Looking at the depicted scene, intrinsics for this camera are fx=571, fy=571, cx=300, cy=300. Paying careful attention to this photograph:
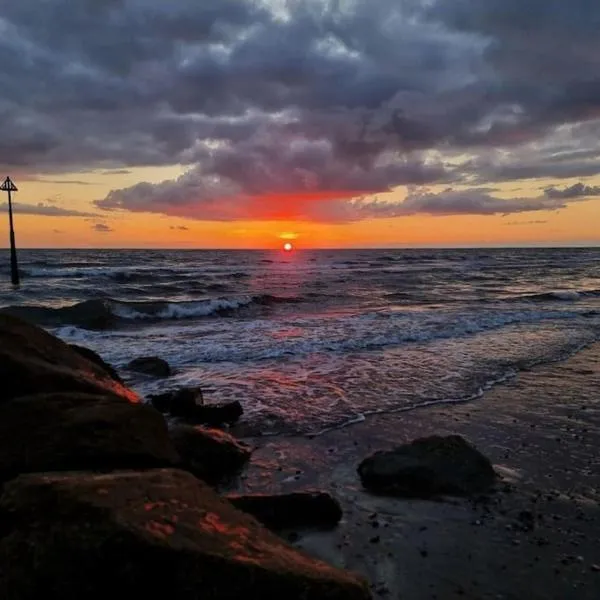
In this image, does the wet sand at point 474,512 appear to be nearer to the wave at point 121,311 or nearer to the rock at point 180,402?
the rock at point 180,402

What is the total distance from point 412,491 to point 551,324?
1633 centimetres

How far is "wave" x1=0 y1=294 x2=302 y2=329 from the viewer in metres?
22.1

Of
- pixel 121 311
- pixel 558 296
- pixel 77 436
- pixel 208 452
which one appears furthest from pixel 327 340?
pixel 558 296

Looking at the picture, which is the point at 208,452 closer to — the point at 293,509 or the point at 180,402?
the point at 293,509

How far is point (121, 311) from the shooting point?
2519 cm

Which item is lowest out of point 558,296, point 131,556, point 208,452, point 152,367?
point 558,296

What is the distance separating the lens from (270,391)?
10.4 meters

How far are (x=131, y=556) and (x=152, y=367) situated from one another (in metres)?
9.31

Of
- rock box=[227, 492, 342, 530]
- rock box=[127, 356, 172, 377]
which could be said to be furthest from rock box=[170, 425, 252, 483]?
rock box=[127, 356, 172, 377]

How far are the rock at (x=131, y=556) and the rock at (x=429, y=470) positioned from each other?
2.57m

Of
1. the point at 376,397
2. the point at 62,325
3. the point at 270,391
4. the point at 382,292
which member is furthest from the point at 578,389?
the point at 382,292

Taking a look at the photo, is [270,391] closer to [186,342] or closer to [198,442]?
[198,442]

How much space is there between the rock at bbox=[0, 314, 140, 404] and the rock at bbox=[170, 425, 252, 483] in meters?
0.93

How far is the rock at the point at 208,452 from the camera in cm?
633
